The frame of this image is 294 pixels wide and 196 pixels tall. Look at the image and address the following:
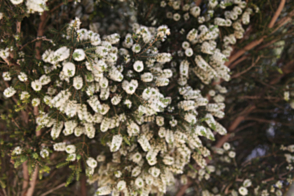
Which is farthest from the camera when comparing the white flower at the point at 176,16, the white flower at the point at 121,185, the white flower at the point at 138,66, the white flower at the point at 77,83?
the white flower at the point at 176,16

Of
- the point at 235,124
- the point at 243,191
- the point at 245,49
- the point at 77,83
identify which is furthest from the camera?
the point at 235,124

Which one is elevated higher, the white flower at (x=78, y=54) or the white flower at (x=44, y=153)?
the white flower at (x=78, y=54)

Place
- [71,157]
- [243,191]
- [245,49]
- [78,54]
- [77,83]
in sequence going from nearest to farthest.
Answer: [78,54] < [77,83] < [71,157] < [243,191] < [245,49]

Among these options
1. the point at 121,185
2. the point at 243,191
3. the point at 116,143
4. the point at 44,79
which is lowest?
the point at 243,191

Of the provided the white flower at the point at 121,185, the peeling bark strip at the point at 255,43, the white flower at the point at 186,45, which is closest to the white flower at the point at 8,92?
the white flower at the point at 121,185

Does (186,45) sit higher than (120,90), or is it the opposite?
(186,45)

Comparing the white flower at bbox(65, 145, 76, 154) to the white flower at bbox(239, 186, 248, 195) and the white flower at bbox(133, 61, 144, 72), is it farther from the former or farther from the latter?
the white flower at bbox(239, 186, 248, 195)

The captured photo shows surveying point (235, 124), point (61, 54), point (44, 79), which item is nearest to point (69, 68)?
point (61, 54)

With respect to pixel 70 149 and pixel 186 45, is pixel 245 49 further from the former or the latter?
pixel 70 149

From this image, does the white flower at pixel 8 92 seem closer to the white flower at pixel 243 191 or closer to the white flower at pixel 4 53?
the white flower at pixel 4 53
